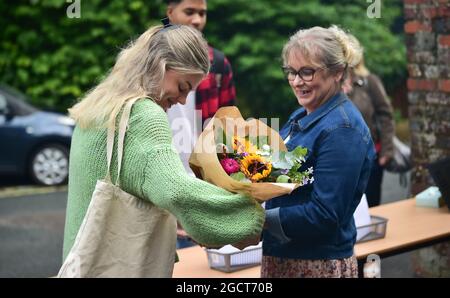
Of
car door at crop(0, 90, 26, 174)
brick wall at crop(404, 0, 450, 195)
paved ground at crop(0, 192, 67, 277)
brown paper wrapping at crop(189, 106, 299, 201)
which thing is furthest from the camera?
car door at crop(0, 90, 26, 174)

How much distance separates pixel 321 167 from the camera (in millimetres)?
3191

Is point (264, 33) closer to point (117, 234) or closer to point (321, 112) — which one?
point (321, 112)

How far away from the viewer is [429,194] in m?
5.34

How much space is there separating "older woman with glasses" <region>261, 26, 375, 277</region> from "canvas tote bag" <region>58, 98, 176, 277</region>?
0.59 metres

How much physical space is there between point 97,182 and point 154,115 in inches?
10.8

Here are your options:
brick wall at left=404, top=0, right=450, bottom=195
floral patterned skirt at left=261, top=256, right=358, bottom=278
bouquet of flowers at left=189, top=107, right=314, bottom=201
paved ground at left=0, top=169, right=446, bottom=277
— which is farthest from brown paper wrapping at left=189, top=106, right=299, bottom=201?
paved ground at left=0, top=169, right=446, bottom=277

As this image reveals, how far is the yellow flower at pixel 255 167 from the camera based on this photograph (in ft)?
9.45

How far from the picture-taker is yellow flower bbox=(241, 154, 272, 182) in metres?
2.88

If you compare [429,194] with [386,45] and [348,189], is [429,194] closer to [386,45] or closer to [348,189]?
[348,189]

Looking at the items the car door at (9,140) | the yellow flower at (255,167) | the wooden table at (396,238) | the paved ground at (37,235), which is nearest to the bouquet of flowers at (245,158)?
the yellow flower at (255,167)

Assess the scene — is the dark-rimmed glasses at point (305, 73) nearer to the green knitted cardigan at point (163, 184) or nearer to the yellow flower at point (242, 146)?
the yellow flower at point (242, 146)

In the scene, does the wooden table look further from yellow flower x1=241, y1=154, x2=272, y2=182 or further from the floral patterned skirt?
yellow flower x1=241, y1=154, x2=272, y2=182

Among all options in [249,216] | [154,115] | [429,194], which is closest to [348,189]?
[249,216]
